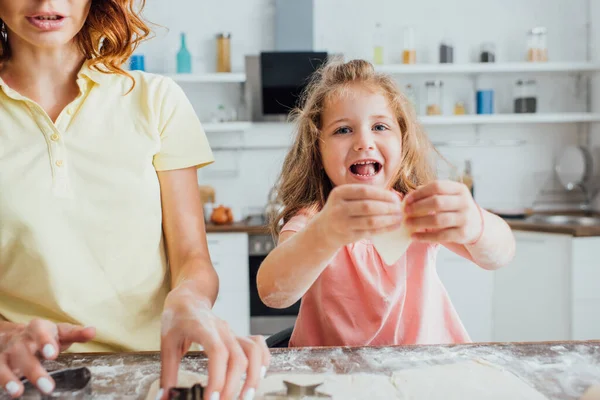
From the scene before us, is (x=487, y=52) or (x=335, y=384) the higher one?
(x=487, y=52)

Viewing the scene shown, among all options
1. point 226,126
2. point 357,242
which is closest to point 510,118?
point 226,126

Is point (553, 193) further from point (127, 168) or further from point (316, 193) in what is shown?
point (127, 168)

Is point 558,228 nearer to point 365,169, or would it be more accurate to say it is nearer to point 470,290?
point 470,290

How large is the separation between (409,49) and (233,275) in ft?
5.74

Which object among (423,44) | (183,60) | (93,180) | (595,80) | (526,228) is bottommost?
(526,228)

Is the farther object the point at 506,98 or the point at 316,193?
the point at 506,98

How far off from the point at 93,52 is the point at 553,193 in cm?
334

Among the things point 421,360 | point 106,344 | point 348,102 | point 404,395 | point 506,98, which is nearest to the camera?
point 404,395

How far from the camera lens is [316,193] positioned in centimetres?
129

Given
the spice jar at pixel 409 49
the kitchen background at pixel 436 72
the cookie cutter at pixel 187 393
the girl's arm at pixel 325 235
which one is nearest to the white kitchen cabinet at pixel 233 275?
the kitchen background at pixel 436 72

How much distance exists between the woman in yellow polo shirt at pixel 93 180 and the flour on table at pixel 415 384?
0.16 metres

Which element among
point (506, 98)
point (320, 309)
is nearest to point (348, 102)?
point (320, 309)

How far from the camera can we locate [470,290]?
315 centimetres

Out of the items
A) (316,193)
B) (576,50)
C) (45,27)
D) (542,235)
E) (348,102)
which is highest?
(576,50)
